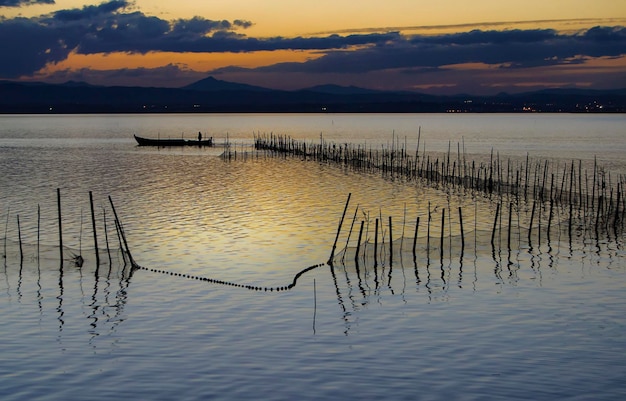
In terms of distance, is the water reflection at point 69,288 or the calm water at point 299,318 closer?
the calm water at point 299,318

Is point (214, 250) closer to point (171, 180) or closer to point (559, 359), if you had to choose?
point (559, 359)

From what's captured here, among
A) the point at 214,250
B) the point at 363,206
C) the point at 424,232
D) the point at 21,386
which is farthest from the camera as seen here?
the point at 363,206

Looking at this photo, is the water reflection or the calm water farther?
the water reflection

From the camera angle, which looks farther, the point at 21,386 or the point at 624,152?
the point at 624,152

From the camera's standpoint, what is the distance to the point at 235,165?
62906 mm

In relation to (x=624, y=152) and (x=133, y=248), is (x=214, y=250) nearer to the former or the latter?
(x=133, y=248)

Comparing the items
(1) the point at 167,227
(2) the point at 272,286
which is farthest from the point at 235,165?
(2) the point at 272,286

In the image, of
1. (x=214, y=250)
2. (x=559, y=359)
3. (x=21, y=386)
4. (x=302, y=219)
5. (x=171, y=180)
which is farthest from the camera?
(x=171, y=180)

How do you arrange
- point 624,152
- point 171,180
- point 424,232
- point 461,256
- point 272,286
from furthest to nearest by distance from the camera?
1. point 624,152
2. point 171,180
3. point 424,232
4. point 461,256
5. point 272,286

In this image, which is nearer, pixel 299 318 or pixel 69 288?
pixel 299 318

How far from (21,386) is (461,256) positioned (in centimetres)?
1348

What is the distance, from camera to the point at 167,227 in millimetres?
28734

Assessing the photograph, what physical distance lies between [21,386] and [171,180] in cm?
3862

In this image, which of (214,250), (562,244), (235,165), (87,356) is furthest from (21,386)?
(235,165)
